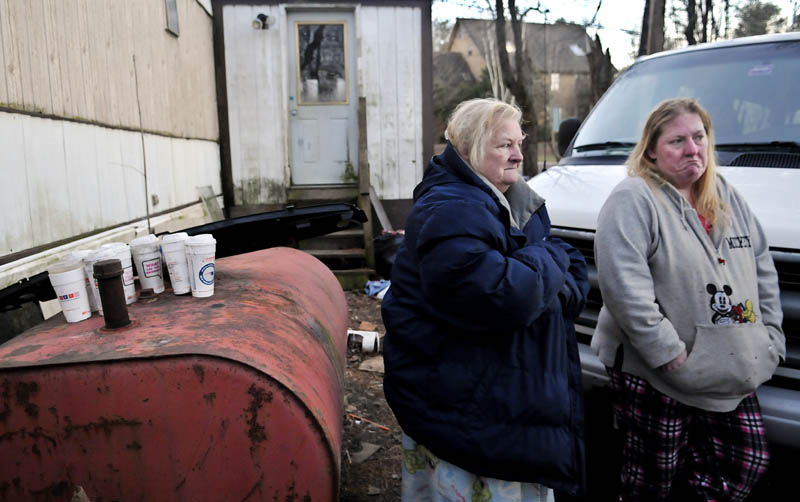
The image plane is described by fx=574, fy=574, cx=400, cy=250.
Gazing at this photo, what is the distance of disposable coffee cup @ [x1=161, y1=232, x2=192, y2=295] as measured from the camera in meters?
2.22

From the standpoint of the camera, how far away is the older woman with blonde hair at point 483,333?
66.7 inches

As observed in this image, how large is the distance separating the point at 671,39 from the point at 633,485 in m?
23.9

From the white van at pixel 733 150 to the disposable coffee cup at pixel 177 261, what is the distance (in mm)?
1997

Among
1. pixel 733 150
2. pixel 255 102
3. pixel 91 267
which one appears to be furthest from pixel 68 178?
pixel 255 102

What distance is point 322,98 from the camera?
898cm

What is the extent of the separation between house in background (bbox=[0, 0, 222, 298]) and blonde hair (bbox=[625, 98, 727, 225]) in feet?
6.98

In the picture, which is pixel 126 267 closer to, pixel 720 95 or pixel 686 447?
pixel 686 447

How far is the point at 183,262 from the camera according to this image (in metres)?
2.29

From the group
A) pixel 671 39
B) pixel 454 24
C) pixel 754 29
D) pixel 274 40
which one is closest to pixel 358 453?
pixel 274 40

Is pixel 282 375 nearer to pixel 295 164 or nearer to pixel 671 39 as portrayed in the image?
pixel 295 164

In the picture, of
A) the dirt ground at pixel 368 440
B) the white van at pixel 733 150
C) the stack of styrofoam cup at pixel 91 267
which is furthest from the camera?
the dirt ground at pixel 368 440

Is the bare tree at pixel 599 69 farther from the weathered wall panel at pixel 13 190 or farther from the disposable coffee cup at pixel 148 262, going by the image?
the disposable coffee cup at pixel 148 262

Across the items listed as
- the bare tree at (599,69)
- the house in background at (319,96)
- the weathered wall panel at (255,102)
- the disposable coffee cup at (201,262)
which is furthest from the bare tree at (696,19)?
the disposable coffee cup at (201,262)

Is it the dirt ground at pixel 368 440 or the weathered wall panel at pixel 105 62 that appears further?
the weathered wall panel at pixel 105 62
